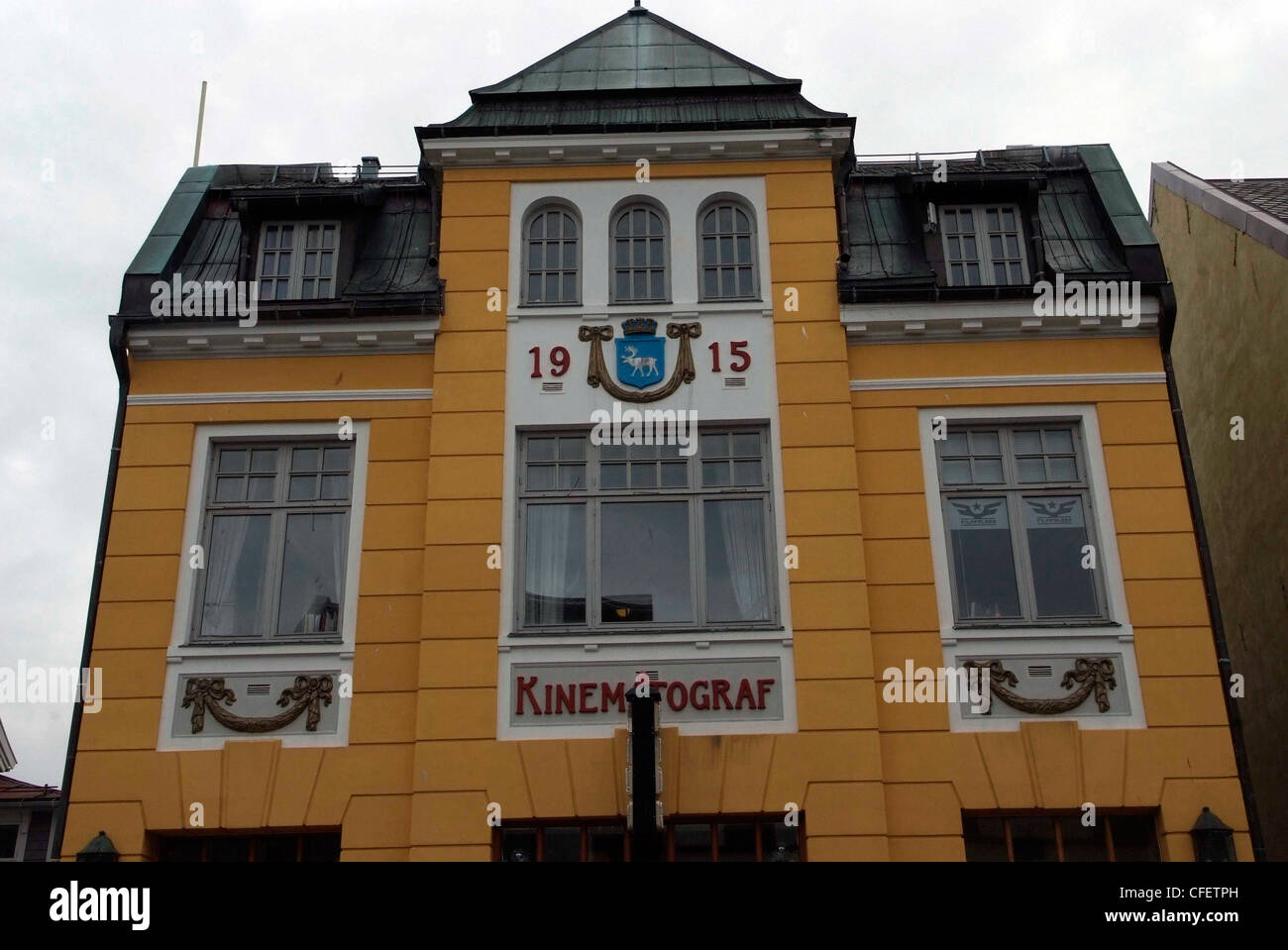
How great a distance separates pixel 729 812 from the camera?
12.0 metres

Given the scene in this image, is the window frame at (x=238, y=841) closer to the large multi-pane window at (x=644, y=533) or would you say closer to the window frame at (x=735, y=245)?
the large multi-pane window at (x=644, y=533)

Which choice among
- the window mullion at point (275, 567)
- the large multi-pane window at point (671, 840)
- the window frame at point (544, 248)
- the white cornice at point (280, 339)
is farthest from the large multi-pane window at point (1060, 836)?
the white cornice at point (280, 339)

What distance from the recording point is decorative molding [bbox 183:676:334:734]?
12.4 metres

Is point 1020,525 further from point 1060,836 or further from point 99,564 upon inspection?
point 99,564

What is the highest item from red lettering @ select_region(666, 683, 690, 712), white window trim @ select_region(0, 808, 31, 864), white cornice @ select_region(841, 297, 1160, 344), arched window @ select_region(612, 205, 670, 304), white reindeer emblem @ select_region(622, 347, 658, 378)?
arched window @ select_region(612, 205, 670, 304)

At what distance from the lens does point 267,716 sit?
12.5m

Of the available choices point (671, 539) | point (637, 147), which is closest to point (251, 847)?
point (671, 539)

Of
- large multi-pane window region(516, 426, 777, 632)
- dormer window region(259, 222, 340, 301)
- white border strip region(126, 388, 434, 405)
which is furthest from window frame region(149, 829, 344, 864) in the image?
dormer window region(259, 222, 340, 301)

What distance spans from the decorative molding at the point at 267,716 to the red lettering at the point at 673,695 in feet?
10.8

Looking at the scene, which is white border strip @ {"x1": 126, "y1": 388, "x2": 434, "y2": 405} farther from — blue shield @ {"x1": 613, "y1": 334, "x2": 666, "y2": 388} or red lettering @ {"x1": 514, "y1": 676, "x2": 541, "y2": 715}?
red lettering @ {"x1": 514, "y1": 676, "x2": 541, "y2": 715}

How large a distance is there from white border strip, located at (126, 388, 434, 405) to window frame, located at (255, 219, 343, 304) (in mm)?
1136

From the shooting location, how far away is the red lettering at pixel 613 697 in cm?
1234

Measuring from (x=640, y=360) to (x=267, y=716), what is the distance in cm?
527
